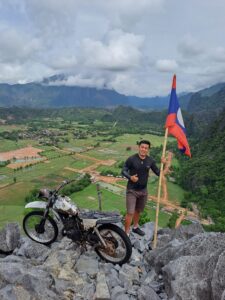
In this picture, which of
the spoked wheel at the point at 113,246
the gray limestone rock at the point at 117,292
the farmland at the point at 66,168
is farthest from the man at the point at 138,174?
the farmland at the point at 66,168

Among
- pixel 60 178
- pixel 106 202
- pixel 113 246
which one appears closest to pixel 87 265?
pixel 113 246

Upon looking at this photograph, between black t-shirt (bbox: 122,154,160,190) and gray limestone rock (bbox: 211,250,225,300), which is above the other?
black t-shirt (bbox: 122,154,160,190)

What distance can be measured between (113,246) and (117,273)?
27.4 inches

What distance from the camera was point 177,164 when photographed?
8706 centimetres

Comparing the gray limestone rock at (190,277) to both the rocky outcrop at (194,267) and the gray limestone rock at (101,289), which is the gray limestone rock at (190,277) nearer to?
the rocky outcrop at (194,267)

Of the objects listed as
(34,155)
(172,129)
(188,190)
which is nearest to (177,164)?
(188,190)

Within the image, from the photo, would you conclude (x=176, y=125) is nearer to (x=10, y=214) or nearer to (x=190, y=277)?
(x=190, y=277)

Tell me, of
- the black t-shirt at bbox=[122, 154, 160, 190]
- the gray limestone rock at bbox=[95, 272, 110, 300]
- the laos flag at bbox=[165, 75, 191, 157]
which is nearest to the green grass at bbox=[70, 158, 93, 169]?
the laos flag at bbox=[165, 75, 191, 157]

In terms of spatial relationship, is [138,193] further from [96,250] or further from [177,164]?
[177,164]

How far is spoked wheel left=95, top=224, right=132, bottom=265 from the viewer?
8.09m

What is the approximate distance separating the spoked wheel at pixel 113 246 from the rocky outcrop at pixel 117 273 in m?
0.21

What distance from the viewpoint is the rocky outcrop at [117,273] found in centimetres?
620

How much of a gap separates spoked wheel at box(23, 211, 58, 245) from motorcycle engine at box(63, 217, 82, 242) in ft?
2.60

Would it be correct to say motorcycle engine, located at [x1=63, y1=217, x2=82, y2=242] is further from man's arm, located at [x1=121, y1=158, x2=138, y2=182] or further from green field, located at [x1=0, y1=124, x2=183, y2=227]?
green field, located at [x1=0, y1=124, x2=183, y2=227]
